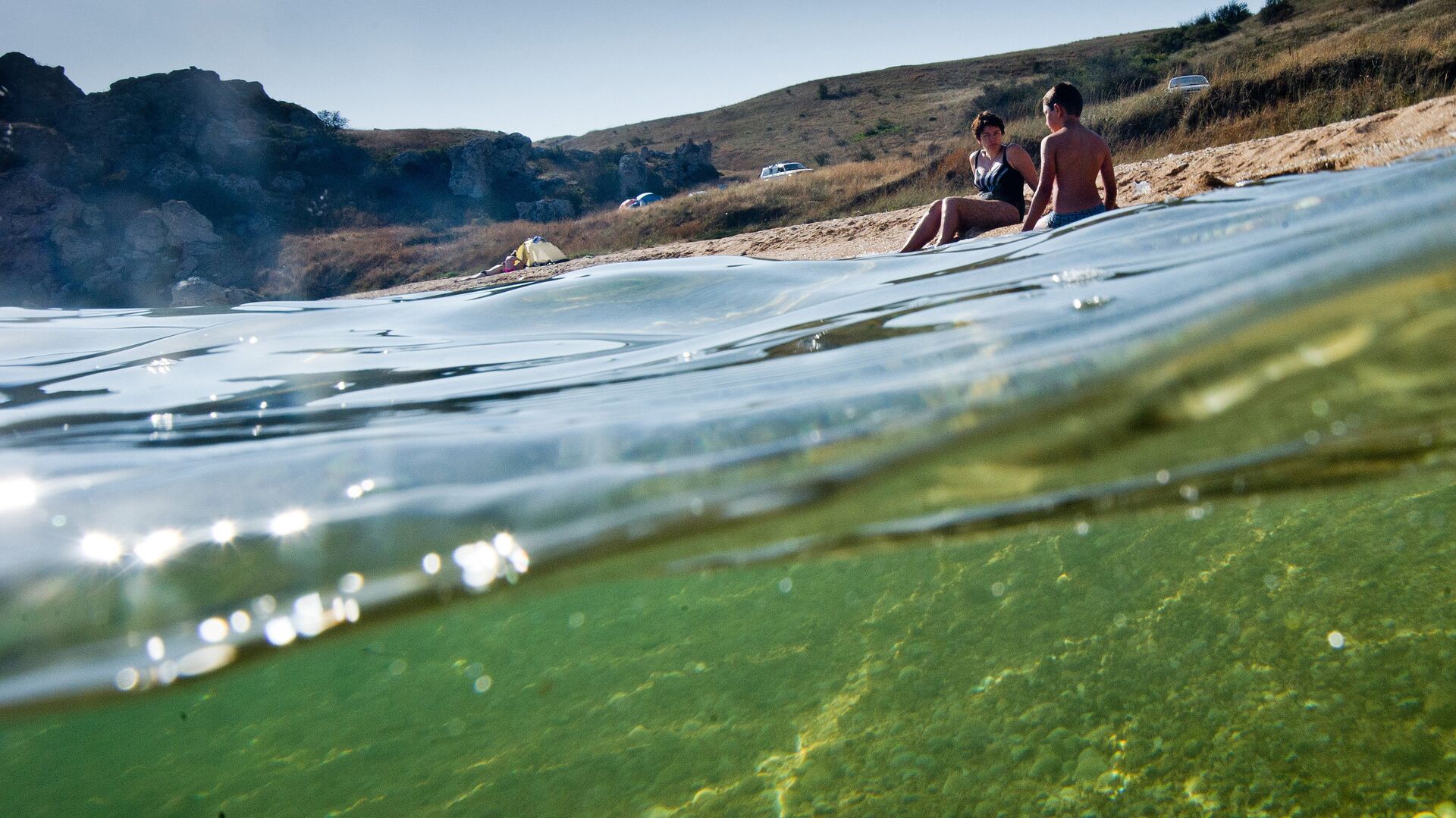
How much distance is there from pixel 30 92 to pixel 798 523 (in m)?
Answer: 61.4

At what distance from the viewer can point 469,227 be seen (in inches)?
1732

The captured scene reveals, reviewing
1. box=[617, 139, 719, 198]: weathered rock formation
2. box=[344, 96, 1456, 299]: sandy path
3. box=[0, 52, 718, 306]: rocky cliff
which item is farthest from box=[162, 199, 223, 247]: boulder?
box=[344, 96, 1456, 299]: sandy path

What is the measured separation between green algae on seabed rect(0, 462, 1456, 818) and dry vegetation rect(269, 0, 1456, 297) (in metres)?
14.2

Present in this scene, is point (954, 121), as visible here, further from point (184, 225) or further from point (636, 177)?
point (184, 225)

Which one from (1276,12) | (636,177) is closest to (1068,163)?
(636,177)

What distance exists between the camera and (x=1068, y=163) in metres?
7.75

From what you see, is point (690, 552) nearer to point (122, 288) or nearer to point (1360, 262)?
point (1360, 262)

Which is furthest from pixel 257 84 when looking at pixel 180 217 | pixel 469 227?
pixel 469 227

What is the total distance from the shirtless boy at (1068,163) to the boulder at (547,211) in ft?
131

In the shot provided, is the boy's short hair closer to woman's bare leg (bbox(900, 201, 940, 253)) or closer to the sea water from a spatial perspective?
woman's bare leg (bbox(900, 201, 940, 253))

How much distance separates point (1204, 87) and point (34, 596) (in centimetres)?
2397

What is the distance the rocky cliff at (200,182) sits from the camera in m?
37.8

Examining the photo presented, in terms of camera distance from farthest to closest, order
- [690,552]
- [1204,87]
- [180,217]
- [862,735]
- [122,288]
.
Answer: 1. [180,217]
2. [122,288]
3. [1204,87]
4. [862,735]
5. [690,552]

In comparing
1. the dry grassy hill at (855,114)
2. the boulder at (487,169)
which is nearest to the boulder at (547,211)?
the boulder at (487,169)
